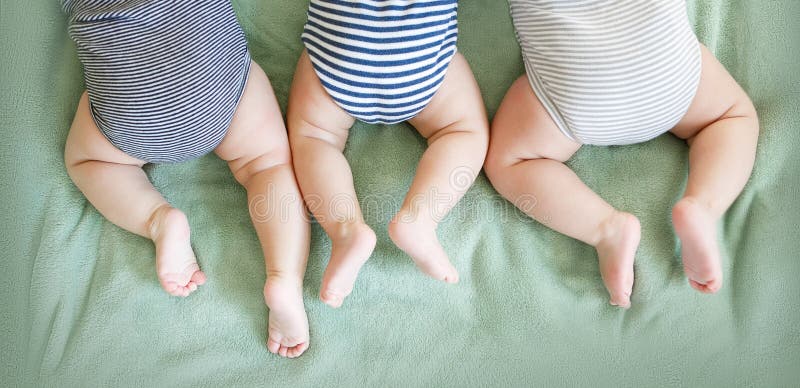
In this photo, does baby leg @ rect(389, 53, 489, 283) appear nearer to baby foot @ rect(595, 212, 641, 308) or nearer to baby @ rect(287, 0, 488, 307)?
baby @ rect(287, 0, 488, 307)

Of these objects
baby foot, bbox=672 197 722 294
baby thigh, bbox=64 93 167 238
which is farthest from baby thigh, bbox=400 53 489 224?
baby thigh, bbox=64 93 167 238

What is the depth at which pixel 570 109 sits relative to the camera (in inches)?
39.9

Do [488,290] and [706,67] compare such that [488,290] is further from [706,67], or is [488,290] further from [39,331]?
[39,331]

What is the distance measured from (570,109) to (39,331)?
969 mm

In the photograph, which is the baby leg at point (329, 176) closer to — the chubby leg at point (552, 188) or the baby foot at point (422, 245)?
the baby foot at point (422, 245)

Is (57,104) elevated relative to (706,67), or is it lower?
lower

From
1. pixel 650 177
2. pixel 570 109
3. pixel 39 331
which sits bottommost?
pixel 39 331

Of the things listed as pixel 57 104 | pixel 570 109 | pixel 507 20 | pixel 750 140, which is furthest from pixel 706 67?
pixel 57 104

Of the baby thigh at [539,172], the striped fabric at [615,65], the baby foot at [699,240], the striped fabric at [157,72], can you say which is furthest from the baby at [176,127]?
the baby foot at [699,240]

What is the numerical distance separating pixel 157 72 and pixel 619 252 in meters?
0.79

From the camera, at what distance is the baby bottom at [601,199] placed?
100 cm

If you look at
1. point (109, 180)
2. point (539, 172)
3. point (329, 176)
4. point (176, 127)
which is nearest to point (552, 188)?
point (539, 172)

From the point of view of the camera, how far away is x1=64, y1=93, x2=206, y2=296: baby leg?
3.43ft

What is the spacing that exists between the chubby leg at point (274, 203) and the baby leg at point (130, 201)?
0.13 meters
